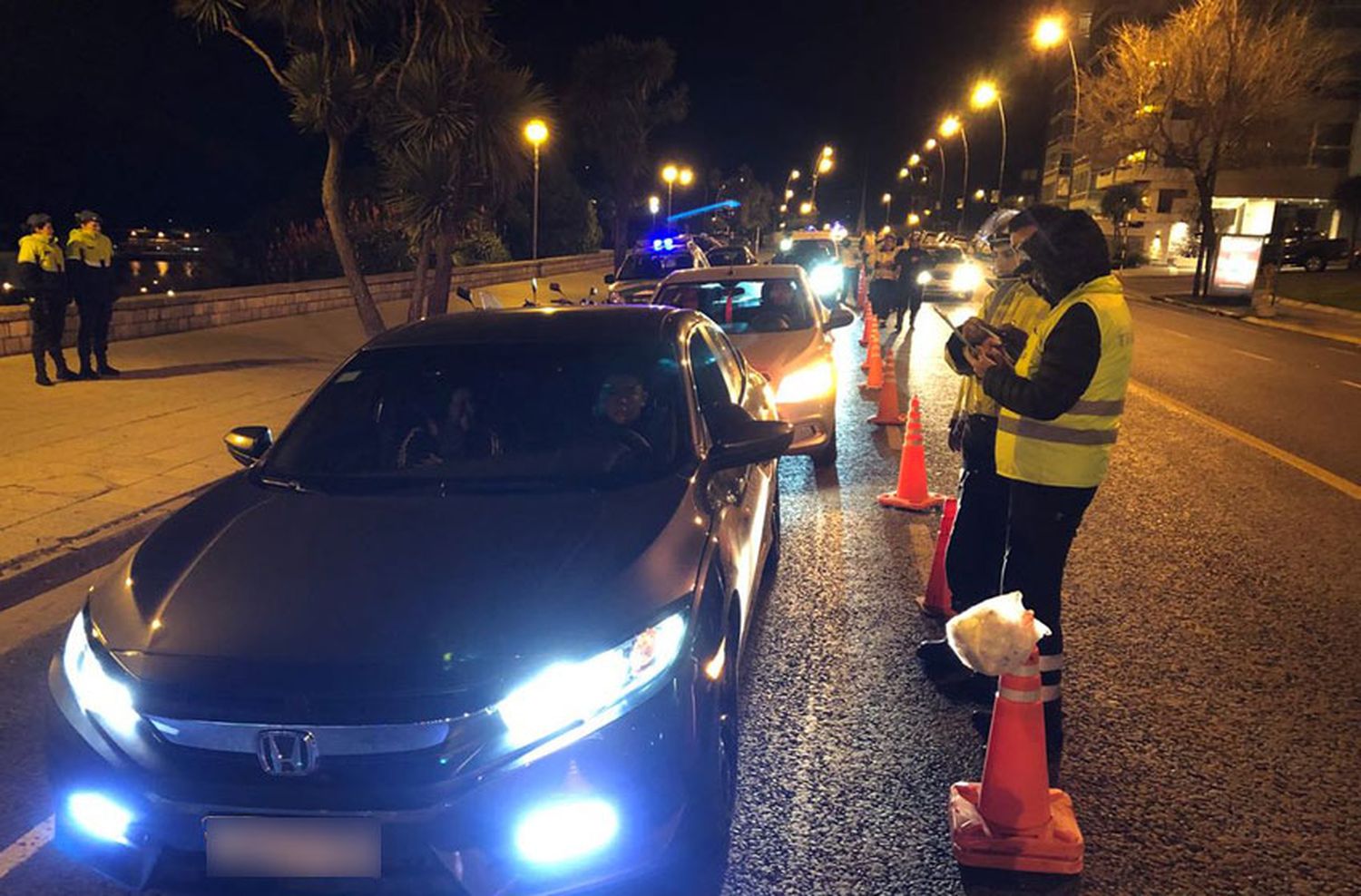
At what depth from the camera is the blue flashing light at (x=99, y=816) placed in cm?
254

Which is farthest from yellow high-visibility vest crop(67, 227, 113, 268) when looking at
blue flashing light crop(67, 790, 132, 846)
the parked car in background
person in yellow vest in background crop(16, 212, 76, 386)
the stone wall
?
the parked car in background

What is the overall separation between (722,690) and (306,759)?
127 cm

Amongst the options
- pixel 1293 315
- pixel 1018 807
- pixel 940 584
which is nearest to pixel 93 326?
pixel 940 584

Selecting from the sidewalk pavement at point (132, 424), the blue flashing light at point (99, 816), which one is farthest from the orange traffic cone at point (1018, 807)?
the sidewalk pavement at point (132, 424)

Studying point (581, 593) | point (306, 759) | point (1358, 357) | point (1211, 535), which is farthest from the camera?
point (1358, 357)

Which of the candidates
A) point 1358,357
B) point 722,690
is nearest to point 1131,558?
point 722,690

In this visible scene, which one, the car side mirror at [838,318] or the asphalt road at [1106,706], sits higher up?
the car side mirror at [838,318]

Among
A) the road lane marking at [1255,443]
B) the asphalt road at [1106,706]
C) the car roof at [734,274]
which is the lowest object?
the road lane marking at [1255,443]

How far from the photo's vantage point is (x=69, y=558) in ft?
19.5

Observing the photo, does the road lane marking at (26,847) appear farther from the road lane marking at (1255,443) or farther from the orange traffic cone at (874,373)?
the orange traffic cone at (874,373)

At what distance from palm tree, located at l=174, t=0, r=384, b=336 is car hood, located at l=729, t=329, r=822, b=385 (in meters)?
6.57

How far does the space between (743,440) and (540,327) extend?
99 centimetres

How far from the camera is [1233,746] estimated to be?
13.3 feet

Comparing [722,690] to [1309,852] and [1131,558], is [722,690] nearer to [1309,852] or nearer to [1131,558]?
[1309,852]
